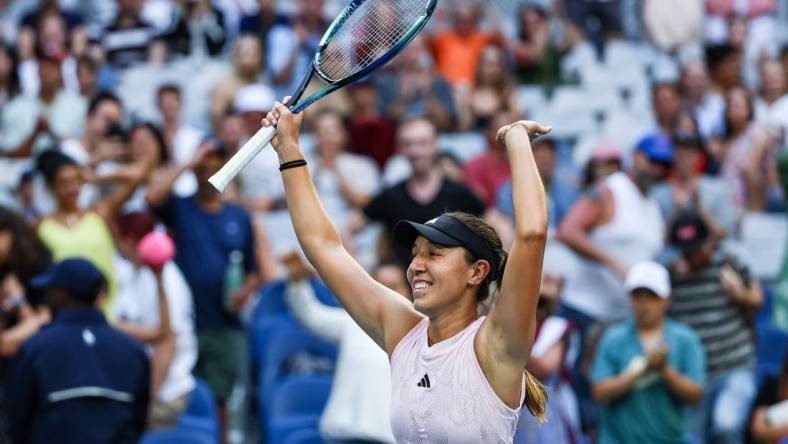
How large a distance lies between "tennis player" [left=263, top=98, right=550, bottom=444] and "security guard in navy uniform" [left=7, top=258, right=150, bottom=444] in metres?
2.29

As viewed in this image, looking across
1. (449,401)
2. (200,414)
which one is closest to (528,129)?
(449,401)

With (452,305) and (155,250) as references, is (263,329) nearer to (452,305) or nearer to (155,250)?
(155,250)

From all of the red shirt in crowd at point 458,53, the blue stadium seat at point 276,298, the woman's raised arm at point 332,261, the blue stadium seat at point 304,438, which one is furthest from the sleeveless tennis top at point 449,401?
the red shirt in crowd at point 458,53

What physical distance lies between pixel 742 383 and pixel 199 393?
2887 mm

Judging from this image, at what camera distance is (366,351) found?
713 cm

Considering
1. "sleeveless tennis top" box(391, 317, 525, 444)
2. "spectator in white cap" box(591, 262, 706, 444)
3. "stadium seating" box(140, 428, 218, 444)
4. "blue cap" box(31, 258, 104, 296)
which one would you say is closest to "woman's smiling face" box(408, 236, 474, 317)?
"sleeveless tennis top" box(391, 317, 525, 444)

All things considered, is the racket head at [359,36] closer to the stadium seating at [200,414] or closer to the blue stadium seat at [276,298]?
the stadium seating at [200,414]

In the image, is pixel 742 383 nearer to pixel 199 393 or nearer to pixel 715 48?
pixel 199 393

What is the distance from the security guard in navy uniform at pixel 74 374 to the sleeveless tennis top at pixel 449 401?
2.58 m

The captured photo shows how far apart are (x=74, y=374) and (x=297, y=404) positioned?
1661 millimetres

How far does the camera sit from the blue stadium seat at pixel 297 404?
7336 mm

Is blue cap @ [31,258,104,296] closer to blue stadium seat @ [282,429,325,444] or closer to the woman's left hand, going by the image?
blue stadium seat @ [282,429,325,444]

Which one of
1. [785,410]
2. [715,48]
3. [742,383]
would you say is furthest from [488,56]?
[785,410]

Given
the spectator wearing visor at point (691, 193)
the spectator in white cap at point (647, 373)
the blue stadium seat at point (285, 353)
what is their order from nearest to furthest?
1. the spectator in white cap at point (647, 373)
2. the blue stadium seat at point (285, 353)
3. the spectator wearing visor at point (691, 193)
